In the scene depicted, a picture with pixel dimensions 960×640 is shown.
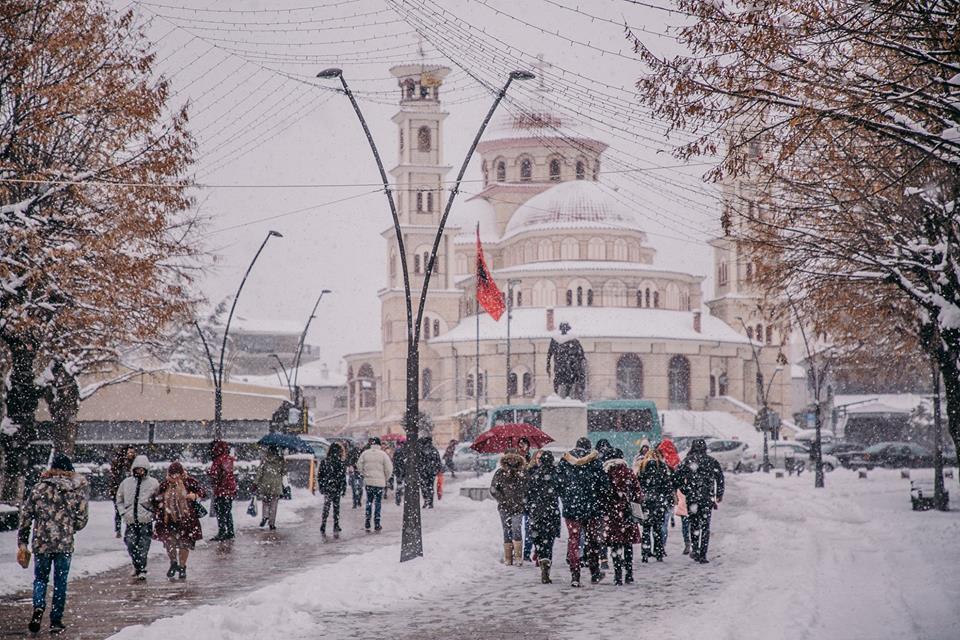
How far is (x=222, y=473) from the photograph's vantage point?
20.3 meters

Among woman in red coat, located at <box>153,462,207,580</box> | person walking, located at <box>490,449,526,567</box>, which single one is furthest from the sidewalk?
person walking, located at <box>490,449,526,567</box>

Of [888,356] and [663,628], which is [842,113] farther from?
[888,356]

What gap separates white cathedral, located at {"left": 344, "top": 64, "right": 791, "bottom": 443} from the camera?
80938 millimetres

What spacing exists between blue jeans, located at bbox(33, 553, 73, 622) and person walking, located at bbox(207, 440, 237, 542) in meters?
8.91

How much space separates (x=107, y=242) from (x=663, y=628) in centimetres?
1137

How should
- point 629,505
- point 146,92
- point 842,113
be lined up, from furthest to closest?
point 146,92
point 629,505
point 842,113

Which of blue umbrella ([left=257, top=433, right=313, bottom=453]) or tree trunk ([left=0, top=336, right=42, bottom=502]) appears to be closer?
tree trunk ([left=0, top=336, right=42, bottom=502])

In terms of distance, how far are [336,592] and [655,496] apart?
5419 mm

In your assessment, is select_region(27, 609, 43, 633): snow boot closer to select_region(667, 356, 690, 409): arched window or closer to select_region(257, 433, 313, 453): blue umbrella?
select_region(257, 433, 313, 453): blue umbrella

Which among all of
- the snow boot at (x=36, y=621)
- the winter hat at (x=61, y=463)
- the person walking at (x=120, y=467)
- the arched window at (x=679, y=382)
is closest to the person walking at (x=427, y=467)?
the person walking at (x=120, y=467)

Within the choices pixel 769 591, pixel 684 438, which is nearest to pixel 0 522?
pixel 769 591

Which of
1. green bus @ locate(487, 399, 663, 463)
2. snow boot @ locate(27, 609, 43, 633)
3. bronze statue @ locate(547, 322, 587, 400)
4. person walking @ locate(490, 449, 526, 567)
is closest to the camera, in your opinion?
snow boot @ locate(27, 609, 43, 633)

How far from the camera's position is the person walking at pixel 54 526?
11047mm

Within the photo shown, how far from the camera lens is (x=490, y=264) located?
94.8m
